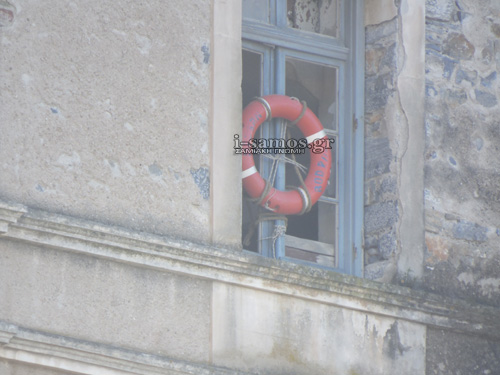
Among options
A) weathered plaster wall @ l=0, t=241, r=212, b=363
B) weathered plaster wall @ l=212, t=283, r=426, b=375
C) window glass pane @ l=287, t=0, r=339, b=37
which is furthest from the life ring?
weathered plaster wall @ l=0, t=241, r=212, b=363

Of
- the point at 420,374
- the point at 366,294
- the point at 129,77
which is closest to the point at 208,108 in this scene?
the point at 129,77

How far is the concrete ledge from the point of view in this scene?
729 cm

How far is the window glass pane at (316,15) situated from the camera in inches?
366

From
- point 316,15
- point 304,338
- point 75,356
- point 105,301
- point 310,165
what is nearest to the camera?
point 75,356

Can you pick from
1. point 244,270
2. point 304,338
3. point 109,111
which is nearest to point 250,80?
point 109,111

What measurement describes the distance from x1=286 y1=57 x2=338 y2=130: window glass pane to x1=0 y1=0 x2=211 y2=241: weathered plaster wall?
0.96 metres

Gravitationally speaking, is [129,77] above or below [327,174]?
above

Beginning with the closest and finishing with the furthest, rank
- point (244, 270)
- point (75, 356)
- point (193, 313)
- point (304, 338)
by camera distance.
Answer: point (75, 356)
point (193, 313)
point (244, 270)
point (304, 338)

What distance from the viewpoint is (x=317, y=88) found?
928cm

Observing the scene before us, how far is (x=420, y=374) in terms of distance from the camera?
8.52 metres

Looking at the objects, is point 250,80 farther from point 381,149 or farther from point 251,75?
point 381,149

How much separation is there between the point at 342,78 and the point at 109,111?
1.79 m

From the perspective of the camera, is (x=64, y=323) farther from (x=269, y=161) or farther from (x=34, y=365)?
(x=269, y=161)

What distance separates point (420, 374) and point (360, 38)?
2.01 meters
